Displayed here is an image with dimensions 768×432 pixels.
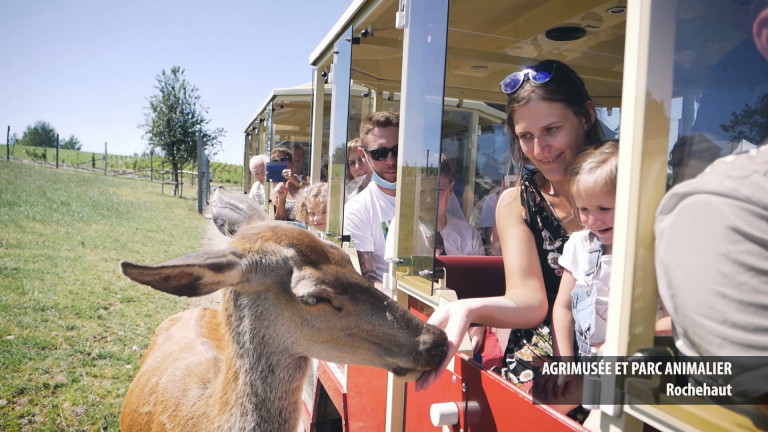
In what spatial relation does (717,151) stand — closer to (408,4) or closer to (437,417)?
(437,417)

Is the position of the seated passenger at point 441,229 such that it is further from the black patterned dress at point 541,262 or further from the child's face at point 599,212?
the child's face at point 599,212

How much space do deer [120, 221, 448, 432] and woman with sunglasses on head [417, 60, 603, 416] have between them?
0.52m

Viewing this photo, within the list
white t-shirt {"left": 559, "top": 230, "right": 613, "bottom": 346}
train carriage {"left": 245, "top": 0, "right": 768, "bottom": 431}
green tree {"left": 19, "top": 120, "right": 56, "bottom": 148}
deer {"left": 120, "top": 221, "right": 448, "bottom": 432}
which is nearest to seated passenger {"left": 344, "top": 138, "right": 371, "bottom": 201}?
train carriage {"left": 245, "top": 0, "right": 768, "bottom": 431}

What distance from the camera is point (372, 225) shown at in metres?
3.65

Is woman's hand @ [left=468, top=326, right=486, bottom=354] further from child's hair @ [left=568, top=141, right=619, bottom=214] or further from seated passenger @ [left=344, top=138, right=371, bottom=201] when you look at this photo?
seated passenger @ [left=344, top=138, right=371, bottom=201]

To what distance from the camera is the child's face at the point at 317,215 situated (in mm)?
5098

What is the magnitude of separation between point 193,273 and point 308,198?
3416 millimetres

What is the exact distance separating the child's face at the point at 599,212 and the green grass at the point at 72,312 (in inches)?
172

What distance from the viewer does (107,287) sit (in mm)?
8516

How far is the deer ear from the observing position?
5.46 feet

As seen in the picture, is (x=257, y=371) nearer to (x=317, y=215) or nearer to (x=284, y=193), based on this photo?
(x=317, y=215)

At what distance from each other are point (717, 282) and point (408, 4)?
2.14 metres

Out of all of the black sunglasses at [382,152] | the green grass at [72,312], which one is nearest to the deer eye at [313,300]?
the black sunglasses at [382,152]

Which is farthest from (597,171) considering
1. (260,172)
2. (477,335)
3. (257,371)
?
(260,172)
